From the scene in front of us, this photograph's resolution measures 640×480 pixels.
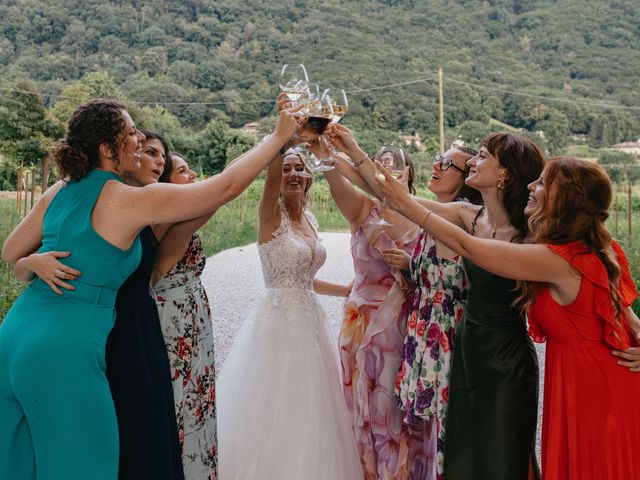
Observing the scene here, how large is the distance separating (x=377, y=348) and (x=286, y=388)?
456 millimetres

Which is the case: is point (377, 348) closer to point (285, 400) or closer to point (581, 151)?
point (285, 400)

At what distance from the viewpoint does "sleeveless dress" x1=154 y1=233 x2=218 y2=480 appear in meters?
2.74

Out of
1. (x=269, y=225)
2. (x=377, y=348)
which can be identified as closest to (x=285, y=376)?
(x=377, y=348)

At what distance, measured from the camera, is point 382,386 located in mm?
→ 3178

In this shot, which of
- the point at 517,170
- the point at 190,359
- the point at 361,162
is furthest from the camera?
the point at 361,162

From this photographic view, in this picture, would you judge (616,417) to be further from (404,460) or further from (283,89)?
(283,89)

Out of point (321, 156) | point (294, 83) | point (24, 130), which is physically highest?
point (294, 83)

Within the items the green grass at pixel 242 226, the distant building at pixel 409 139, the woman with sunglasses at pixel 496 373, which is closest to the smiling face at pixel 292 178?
the woman with sunglasses at pixel 496 373

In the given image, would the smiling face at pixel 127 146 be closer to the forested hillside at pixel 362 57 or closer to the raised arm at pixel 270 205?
the raised arm at pixel 270 205

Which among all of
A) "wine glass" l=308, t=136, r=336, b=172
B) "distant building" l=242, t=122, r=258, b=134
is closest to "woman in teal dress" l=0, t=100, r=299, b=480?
"wine glass" l=308, t=136, r=336, b=172

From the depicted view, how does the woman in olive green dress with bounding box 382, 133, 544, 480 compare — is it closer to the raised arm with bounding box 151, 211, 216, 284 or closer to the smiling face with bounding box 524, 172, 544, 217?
the smiling face with bounding box 524, 172, 544, 217

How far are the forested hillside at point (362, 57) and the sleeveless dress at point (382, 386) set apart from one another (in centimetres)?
2347

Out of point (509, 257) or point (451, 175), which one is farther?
point (451, 175)

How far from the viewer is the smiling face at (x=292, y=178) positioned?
342 cm
